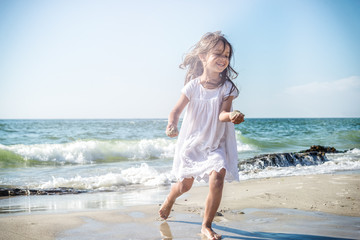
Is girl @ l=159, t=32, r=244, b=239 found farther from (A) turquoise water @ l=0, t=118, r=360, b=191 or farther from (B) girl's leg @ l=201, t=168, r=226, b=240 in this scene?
(A) turquoise water @ l=0, t=118, r=360, b=191

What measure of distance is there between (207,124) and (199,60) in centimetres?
71

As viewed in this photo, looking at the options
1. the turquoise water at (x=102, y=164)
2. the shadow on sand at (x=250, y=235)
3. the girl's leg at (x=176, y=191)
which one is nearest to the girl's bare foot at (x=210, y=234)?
the shadow on sand at (x=250, y=235)

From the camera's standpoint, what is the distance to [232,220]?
10.8 feet

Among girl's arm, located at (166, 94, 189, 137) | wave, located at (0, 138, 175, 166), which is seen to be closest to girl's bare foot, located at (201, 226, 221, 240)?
girl's arm, located at (166, 94, 189, 137)

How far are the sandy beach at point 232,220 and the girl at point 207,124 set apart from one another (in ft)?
1.08

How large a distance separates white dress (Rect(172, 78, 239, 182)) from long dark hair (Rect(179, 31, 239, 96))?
0.14m

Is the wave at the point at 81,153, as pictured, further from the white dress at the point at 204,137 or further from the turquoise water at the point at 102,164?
the white dress at the point at 204,137

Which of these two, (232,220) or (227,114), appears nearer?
(227,114)

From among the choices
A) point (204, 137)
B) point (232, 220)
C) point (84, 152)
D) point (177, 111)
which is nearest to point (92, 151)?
point (84, 152)

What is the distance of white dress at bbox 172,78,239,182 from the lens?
293 cm

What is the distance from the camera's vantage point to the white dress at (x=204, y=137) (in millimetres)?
2932

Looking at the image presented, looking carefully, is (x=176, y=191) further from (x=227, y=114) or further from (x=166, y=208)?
(x=227, y=114)

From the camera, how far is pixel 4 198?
4.86 metres

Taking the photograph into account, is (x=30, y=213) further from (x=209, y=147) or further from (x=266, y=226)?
(x=266, y=226)
